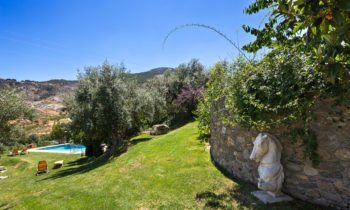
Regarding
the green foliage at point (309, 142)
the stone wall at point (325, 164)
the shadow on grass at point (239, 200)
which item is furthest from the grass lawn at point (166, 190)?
the green foliage at point (309, 142)

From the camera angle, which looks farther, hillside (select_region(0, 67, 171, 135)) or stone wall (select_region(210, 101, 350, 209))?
hillside (select_region(0, 67, 171, 135))

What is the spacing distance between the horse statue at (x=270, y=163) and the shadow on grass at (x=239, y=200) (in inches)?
11.3

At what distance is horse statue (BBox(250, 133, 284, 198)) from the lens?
4.70 metres

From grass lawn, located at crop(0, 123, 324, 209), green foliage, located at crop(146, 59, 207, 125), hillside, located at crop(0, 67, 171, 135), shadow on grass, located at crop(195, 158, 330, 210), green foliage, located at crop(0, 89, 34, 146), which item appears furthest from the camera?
hillside, located at crop(0, 67, 171, 135)

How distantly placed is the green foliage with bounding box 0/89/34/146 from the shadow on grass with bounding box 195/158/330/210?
8.80 m

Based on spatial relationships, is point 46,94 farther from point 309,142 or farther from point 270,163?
point 309,142

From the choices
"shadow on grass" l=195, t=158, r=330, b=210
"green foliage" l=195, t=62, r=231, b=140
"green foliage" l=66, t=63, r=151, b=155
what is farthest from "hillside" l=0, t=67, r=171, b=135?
"shadow on grass" l=195, t=158, r=330, b=210

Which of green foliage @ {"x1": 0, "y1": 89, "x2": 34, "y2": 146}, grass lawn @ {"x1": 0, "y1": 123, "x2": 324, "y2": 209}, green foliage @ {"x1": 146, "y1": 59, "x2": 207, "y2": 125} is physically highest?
green foliage @ {"x1": 146, "y1": 59, "x2": 207, "y2": 125}

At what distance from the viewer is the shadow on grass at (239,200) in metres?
4.44

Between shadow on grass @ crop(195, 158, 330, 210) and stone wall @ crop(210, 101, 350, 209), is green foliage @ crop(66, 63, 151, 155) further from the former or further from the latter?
stone wall @ crop(210, 101, 350, 209)

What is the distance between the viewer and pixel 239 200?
485cm

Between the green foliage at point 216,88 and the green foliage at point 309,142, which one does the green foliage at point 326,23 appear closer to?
the green foliage at point 309,142

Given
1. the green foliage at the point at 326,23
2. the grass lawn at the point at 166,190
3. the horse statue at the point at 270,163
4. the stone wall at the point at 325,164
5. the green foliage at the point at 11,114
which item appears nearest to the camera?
the green foliage at the point at 326,23

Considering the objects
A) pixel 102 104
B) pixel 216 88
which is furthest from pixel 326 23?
pixel 102 104
